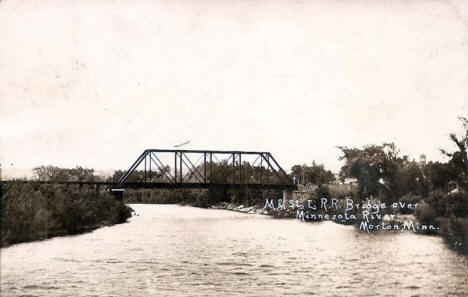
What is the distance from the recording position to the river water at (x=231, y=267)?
61.6 ft

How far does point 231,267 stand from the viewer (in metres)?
24.3

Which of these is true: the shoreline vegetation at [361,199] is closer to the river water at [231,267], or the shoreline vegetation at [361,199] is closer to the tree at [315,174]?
the tree at [315,174]

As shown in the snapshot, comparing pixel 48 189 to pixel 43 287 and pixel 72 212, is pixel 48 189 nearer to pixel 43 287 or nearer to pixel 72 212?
pixel 72 212

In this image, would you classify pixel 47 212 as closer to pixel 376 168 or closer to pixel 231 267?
pixel 231 267

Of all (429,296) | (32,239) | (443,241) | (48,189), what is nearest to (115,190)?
(48,189)

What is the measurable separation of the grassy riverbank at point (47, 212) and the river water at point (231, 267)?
124 centimetres

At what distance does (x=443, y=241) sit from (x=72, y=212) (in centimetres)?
2847

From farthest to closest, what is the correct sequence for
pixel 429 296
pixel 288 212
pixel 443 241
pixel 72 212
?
pixel 288 212 < pixel 72 212 < pixel 443 241 < pixel 429 296

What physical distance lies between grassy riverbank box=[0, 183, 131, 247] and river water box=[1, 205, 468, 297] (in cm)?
124

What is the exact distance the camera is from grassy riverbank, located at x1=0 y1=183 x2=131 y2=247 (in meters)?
31.3

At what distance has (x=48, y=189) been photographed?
43406 millimetres

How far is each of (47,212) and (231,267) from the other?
59.4 feet

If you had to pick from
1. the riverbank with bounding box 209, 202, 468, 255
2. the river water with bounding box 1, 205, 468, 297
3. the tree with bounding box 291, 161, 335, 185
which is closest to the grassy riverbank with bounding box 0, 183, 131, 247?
the river water with bounding box 1, 205, 468, 297

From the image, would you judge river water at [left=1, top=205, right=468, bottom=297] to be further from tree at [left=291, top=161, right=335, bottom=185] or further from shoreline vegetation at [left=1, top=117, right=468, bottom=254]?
tree at [left=291, top=161, right=335, bottom=185]
